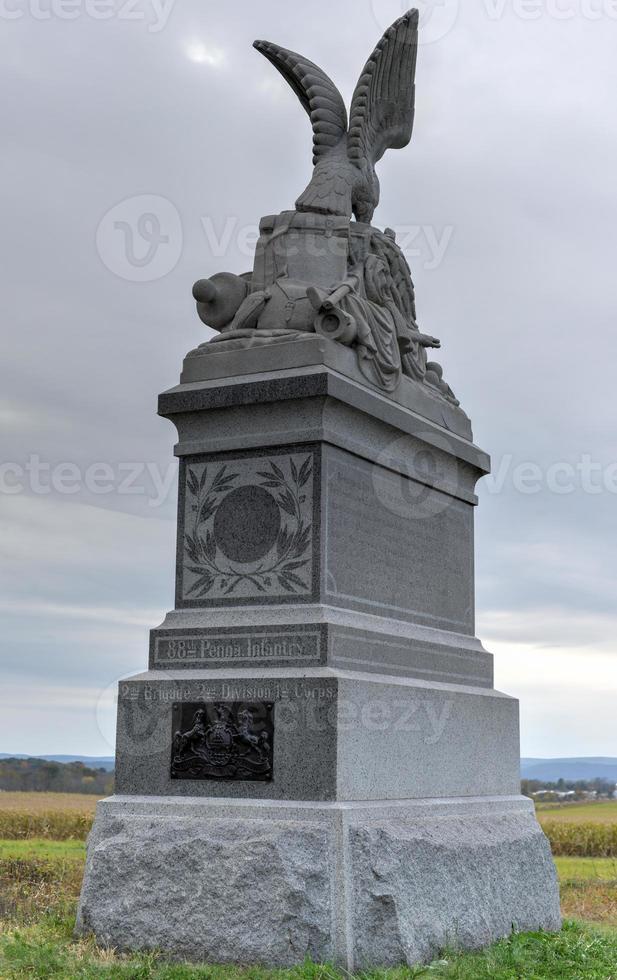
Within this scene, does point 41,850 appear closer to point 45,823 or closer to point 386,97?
point 45,823

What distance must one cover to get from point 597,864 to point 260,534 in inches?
409

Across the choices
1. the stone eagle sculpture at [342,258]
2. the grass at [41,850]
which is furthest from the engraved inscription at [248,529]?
the grass at [41,850]

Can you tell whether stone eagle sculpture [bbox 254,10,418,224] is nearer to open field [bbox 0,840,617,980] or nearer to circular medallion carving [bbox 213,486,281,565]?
circular medallion carving [bbox 213,486,281,565]

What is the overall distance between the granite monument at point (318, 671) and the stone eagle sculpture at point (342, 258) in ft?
0.08

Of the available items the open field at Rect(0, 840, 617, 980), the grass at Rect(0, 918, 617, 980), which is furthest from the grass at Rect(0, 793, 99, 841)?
the grass at Rect(0, 918, 617, 980)

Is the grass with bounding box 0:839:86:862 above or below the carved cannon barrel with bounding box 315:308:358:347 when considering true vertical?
below

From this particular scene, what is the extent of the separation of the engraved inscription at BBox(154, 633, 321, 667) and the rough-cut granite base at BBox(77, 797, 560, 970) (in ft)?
3.09

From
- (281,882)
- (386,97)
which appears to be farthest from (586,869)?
(386,97)

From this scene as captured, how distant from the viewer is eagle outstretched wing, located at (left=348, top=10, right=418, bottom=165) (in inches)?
412

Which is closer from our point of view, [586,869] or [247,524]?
[247,524]

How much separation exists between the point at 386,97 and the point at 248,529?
14.8 feet

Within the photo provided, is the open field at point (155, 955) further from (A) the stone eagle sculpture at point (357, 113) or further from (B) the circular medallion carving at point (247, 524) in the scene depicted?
(A) the stone eagle sculpture at point (357, 113)

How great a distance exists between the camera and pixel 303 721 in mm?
7734

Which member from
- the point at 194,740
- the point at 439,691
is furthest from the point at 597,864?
the point at 194,740
